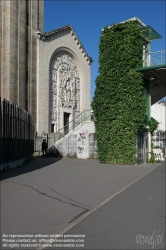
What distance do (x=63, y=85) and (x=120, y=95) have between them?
1967cm

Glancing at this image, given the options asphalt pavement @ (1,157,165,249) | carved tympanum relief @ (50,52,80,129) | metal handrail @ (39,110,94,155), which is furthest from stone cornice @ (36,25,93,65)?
asphalt pavement @ (1,157,165,249)

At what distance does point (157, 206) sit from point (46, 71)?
28.6 meters

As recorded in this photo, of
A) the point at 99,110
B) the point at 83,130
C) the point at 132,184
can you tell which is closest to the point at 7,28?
the point at 83,130

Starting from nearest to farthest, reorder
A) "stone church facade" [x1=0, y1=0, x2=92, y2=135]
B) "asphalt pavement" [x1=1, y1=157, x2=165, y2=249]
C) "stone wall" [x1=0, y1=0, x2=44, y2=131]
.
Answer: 1. "asphalt pavement" [x1=1, y1=157, x2=165, y2=249]
2. "stone wall" [x1=0, y1=0, x2=44, y2=131]
3. "stone church facade" [x1=0, y1=0, x2=92, y2=135]

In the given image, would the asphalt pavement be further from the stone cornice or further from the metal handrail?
the stone cornice

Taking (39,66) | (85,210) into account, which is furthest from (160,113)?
(85,210)

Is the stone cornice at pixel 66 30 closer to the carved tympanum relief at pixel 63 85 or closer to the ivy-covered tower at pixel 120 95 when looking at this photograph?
the carved tympanum relief at pixel 63 85

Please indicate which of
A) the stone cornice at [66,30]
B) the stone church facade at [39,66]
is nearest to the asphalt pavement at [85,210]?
the stone church facade at [39,66]

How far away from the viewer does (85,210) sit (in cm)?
697

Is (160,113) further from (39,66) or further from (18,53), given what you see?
(18,53)

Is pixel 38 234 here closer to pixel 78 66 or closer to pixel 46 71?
pixel 46 71

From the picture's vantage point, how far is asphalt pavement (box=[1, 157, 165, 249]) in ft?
17.2

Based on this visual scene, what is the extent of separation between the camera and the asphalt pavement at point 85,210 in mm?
5242

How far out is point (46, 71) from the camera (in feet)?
112
